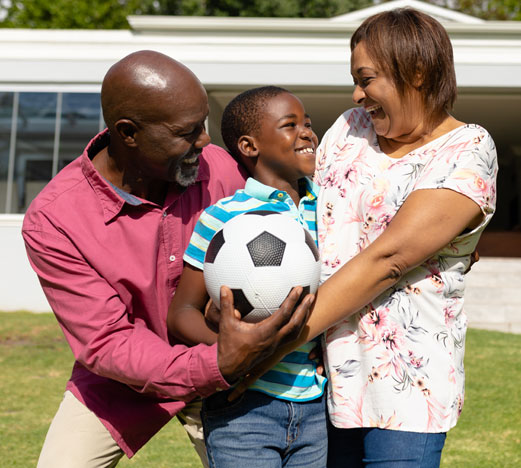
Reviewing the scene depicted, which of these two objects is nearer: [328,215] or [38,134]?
[328,215]

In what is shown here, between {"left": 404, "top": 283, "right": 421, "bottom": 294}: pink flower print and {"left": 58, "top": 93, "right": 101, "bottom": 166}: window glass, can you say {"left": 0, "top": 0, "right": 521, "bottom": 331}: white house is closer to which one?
{"left": 58, "top": 93, "right": 101, "bottom": 166}: window glass

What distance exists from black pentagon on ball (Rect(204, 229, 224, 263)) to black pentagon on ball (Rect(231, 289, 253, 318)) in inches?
6.6

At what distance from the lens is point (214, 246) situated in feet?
8.54

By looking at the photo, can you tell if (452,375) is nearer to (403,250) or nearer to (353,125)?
(403,250)

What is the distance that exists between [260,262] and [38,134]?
12444mm

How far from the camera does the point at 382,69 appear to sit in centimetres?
264

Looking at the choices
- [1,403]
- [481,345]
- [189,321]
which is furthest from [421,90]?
[481,345]

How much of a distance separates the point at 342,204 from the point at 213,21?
1207 centimetres

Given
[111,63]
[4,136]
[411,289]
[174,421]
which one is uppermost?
[411,289]

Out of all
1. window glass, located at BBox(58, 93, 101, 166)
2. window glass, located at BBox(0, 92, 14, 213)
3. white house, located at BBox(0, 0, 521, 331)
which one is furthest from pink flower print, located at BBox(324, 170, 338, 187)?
window glass, located at BBox(0, 92, 14, 213)

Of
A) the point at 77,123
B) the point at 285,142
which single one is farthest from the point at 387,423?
the point at 77,123

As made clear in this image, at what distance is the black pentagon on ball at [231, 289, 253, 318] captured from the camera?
2.48m

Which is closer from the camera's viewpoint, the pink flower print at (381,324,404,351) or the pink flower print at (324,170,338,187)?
the pink flower print at (381,324,404,351)

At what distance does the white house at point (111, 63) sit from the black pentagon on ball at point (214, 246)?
38.9 ft
